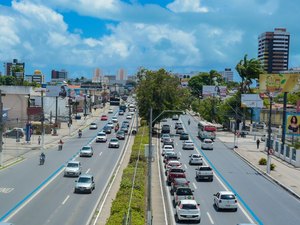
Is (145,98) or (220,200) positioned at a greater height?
(145,98)

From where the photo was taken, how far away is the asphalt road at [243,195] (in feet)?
107

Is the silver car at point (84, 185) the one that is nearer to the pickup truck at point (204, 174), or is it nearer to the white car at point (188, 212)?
the white car at point (188, 212)

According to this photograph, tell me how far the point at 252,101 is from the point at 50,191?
205 ft

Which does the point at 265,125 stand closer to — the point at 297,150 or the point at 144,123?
the point at 144,123

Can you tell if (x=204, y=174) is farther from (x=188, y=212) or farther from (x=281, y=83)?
(x=281, y=83)

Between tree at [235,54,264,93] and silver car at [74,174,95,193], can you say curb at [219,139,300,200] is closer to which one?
silver car at [74,174,95,193]

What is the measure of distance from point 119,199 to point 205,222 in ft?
17.1

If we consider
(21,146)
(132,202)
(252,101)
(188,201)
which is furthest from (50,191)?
(252,101)

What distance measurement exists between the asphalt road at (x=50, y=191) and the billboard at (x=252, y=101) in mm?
38044

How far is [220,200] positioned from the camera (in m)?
34.1

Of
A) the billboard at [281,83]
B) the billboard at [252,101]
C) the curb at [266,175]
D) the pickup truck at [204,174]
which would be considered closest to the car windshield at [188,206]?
the curb at [266,175]

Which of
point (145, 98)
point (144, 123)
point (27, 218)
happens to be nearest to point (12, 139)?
point (145, 98)

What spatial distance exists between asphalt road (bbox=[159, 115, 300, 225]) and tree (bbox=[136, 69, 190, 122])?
85.8 ft

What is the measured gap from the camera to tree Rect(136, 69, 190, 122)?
89.8m
